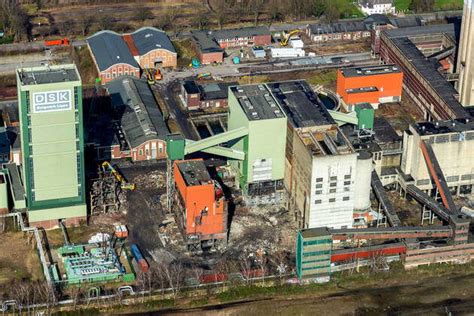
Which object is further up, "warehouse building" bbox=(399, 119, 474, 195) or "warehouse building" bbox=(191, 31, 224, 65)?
"warehouse building" bbox=(191, 31, 224, 65)

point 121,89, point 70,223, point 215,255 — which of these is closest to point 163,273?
point 215,255

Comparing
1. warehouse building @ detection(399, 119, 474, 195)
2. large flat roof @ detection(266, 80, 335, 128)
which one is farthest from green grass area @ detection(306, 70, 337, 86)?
warehouse building @ detection(399, 119, 474, 195)

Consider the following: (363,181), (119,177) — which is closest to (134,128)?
(119,177)

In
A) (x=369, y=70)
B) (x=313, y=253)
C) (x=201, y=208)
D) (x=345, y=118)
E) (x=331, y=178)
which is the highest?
(x=369, y=70)

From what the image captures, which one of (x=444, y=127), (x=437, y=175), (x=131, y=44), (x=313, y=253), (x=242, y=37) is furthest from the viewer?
(x=242, y=37)

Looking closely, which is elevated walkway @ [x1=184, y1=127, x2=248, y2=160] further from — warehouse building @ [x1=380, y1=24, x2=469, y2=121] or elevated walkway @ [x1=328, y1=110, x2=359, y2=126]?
warehouse building @ [x1=380, y1=24, x2=469, y2=121]

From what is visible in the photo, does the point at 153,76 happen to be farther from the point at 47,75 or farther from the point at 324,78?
the point at 47,75
